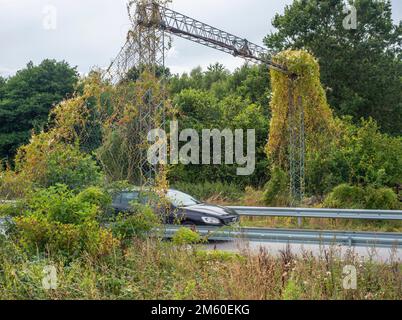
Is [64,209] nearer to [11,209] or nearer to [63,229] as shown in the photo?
[63,229]

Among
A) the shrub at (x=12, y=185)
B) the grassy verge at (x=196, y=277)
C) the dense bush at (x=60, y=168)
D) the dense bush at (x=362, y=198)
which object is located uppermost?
the dense bush at (x=60, y=168)

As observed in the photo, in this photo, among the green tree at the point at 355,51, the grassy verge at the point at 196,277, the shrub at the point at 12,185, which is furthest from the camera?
the green tree at the point at 355,51

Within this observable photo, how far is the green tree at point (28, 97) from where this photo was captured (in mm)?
37469

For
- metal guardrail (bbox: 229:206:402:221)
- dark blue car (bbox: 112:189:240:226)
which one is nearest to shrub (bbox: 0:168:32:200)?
dark blue car (bbox: 112:189:240:226)

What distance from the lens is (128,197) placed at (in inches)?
446

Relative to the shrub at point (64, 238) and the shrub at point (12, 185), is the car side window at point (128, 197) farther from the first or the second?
the shrub at point (64, 238)

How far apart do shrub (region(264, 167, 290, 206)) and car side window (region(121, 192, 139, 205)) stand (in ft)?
29.6

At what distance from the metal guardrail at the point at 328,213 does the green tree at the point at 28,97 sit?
77.1 feet

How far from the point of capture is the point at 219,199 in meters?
22.2

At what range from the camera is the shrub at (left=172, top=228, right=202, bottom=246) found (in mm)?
9617

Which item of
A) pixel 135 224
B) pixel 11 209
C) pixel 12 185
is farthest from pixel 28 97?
pixel 135 224

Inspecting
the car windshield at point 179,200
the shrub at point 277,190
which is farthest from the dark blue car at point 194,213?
the shrub at point 277,190

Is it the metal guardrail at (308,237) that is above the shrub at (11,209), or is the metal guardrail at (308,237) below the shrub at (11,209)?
below
